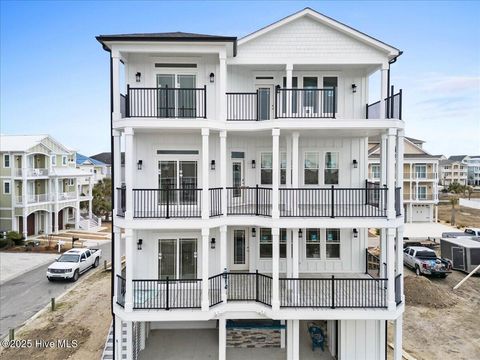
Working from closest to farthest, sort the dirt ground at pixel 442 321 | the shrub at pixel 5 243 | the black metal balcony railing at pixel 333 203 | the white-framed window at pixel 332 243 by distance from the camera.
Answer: the black metal balcony railing at pixel 333 203, the white-framed window at pixel 332 243, the dirt ground at pixel 442 321, the shrub at pixel 5 243

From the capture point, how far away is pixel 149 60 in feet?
41.3

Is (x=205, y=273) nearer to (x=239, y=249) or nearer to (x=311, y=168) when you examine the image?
(x=239, y=249)

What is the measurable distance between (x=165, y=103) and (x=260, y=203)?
5229 millimetres

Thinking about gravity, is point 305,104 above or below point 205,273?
above

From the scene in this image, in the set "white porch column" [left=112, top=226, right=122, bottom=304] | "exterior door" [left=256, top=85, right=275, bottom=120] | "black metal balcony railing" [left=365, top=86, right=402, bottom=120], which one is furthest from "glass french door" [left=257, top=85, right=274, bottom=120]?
"white porch column" [left=112, top=226, right=122, bottom=304]

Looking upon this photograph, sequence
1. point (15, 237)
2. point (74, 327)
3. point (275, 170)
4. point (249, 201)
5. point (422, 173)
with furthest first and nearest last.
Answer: point (422, 173), point (15, 237), point (74, 327), point (249, 201), point (275, 170)

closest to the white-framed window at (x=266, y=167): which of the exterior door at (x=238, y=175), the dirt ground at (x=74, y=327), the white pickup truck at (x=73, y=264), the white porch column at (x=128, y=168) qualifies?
the exterior door at (x=238, y=175)

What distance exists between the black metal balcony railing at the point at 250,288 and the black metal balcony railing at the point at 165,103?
6.15m

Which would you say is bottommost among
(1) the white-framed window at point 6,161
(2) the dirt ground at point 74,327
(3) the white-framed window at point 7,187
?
(2) the dirt ground at point 74,327

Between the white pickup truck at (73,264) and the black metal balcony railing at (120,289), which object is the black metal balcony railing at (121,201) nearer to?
the black metal balcony railing at (120,289)

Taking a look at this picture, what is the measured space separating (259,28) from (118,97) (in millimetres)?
5655

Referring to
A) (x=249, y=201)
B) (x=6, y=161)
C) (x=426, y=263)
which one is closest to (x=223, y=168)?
(x=249, y=201)

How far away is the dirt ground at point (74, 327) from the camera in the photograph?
1346cm

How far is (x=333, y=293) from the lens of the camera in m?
11.0
